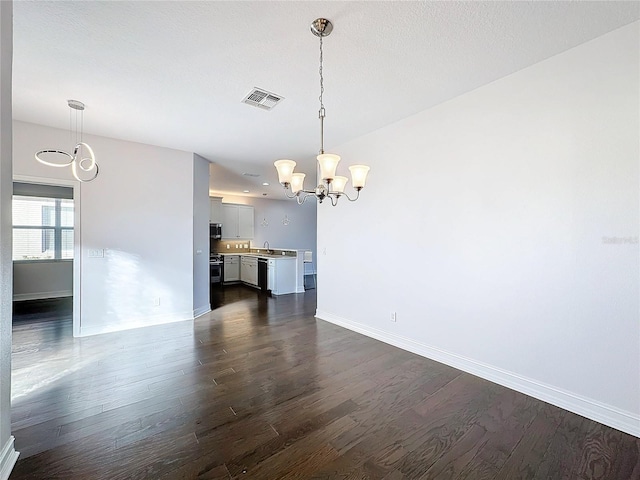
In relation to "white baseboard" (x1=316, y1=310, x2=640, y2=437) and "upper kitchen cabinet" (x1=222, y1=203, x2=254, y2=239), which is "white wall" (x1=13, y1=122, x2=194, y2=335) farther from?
"upper kitchen cabinet" (x1=222, y1=203, x2=254, y2=239)

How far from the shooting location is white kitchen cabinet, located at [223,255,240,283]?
8328 millimetres

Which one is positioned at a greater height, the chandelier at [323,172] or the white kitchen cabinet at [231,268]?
the chandelier at [323,172]

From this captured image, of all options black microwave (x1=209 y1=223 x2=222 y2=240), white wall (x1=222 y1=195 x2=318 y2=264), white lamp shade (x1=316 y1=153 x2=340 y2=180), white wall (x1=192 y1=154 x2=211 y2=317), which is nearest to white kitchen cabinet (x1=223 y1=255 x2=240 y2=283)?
black microwave (x1=209 y1=223 x2=222 y2=240)

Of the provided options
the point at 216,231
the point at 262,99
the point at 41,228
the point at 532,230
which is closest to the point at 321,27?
the point at 262,99

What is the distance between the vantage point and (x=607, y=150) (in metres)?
2.04

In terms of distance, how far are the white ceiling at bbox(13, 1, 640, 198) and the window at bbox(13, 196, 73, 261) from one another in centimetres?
381

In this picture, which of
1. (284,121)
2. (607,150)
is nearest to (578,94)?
(607,150)

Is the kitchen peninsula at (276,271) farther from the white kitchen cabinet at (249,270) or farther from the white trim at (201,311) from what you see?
the white trim at (201,311)

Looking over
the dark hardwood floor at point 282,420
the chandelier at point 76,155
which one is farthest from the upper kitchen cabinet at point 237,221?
the dark hardwood floor at point 282,420

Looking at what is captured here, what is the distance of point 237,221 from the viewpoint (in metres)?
9.00

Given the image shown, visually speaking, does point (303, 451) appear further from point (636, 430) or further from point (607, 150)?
point (607, 150)

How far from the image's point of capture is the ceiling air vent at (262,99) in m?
2.79

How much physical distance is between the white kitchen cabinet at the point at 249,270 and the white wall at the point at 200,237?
2.32 m

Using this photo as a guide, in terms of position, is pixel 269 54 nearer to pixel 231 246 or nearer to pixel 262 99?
pixel 262 99
